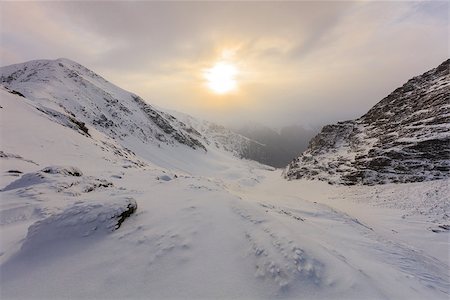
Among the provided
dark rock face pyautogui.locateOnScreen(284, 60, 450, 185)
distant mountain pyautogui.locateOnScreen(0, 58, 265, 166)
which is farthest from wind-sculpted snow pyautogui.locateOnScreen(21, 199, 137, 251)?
distant mountain pyautogui.locateOnScreen(0, 58, 265, 166)

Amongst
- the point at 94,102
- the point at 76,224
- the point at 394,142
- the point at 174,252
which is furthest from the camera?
the point at 94,102

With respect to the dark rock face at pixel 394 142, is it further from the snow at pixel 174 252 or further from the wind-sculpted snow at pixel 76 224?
the wind-sculpted snow at pixel 76 224

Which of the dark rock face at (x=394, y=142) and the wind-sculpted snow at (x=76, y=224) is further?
the dark rock face at (x=394, y=142)

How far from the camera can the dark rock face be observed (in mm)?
31341

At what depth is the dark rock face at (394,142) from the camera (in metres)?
31.3

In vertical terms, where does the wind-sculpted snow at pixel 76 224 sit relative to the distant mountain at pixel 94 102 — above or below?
below

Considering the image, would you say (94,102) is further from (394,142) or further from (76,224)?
(76,224)

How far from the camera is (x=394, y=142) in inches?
1437

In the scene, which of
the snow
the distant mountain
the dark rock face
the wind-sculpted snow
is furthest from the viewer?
the distant mountain

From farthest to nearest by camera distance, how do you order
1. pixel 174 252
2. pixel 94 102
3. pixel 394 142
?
pixel 94 102, pixel 394 142, pixel 174 252

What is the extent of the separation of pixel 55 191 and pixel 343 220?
16.3 meters

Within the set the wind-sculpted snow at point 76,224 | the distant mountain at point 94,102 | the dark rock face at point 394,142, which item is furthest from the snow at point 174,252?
the distant mountain at point 94,102

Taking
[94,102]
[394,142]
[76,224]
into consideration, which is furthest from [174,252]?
[94,102]

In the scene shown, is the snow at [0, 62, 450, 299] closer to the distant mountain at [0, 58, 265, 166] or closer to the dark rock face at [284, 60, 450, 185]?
the dark rock face at [284, 60, 450, 185]
